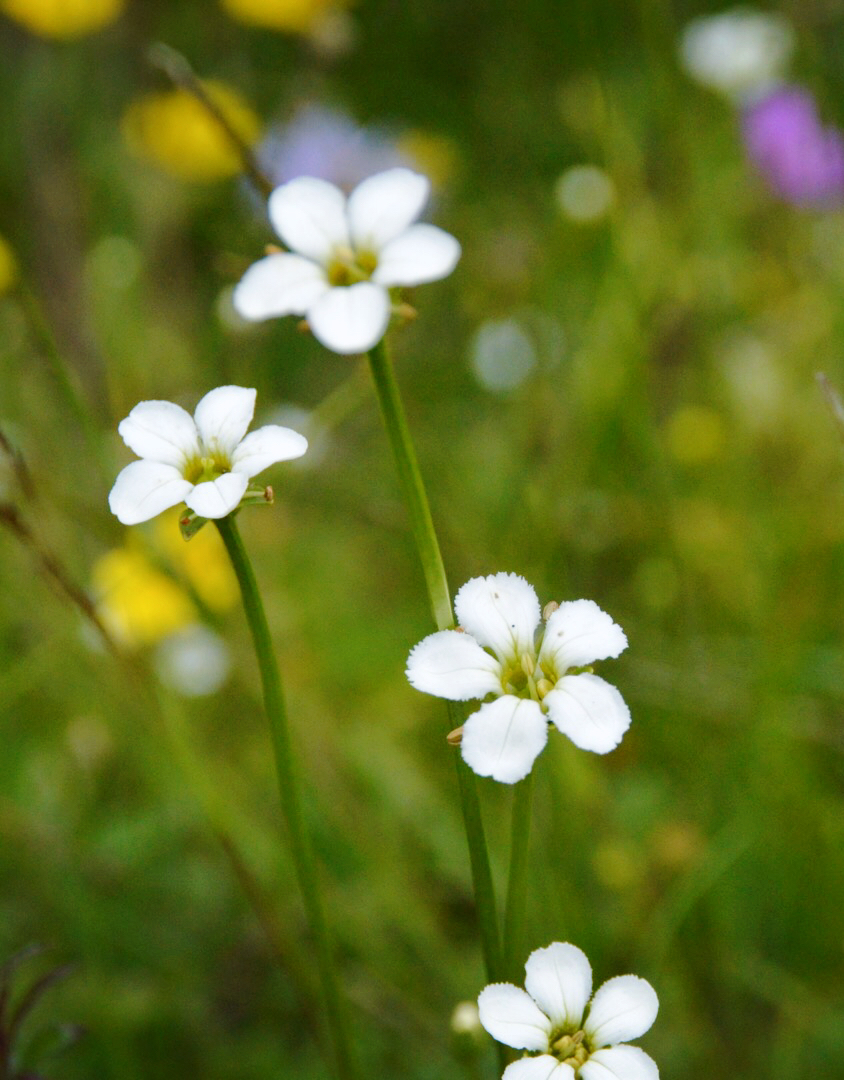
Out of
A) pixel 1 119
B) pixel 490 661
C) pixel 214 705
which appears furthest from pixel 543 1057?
pixel 1 119

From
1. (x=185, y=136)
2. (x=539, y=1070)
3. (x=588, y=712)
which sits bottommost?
(x=539, y=1070)

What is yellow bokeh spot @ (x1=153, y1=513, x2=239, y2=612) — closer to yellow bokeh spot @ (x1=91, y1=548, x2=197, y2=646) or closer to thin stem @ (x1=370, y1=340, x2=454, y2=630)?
yellow bokeh spot @ (x1=91, y1=548, x2=197, y2=646)

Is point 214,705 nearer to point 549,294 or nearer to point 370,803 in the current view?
point 370,803

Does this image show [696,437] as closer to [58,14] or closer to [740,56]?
[740,56]

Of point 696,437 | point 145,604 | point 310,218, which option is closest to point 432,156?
point 696,437

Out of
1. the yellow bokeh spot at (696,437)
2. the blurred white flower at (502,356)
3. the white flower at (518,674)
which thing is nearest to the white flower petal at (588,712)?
the white flower at (518,674)

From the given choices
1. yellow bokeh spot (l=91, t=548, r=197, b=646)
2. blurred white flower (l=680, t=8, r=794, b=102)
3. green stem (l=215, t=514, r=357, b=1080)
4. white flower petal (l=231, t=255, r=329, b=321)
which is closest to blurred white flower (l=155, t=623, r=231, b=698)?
yellow bokeh spot (l=91, t=548, r=197, b=646)

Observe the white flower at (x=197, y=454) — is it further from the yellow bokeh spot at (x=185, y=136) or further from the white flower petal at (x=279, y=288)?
the yellow bokeh spot at (x=185, y=136)
